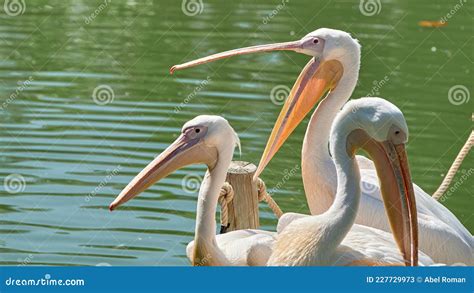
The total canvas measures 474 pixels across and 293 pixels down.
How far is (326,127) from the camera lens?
6.68m

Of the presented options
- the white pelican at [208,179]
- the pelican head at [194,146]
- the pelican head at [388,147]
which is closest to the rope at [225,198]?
the white pelican at [208,179]

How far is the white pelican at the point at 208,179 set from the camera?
5.88 m

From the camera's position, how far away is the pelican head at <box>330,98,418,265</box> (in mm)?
5355

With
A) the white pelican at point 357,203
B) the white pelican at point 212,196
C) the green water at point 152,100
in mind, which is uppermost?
the green water at point 152,100

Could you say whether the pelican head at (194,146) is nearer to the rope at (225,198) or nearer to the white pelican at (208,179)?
the white pelican at (208,179)

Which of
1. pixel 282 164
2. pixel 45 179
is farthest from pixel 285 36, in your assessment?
pixel 45 179

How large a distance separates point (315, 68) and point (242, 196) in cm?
84

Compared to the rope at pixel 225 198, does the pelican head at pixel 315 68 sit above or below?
above

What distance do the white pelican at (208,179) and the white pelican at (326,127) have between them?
0.42 metres

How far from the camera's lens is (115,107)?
10023 mm

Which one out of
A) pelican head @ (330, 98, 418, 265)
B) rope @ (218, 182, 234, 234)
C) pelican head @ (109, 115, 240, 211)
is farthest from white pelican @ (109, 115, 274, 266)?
pelican head @ (330, 98, 418, 265)

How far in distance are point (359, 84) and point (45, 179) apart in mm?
3881

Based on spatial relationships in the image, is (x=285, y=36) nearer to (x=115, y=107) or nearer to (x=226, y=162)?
(x=115, y=107)

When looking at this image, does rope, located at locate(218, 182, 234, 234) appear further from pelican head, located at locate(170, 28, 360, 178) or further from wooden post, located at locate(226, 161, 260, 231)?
pelican head, located at locate(170, 28, 360, 178)
